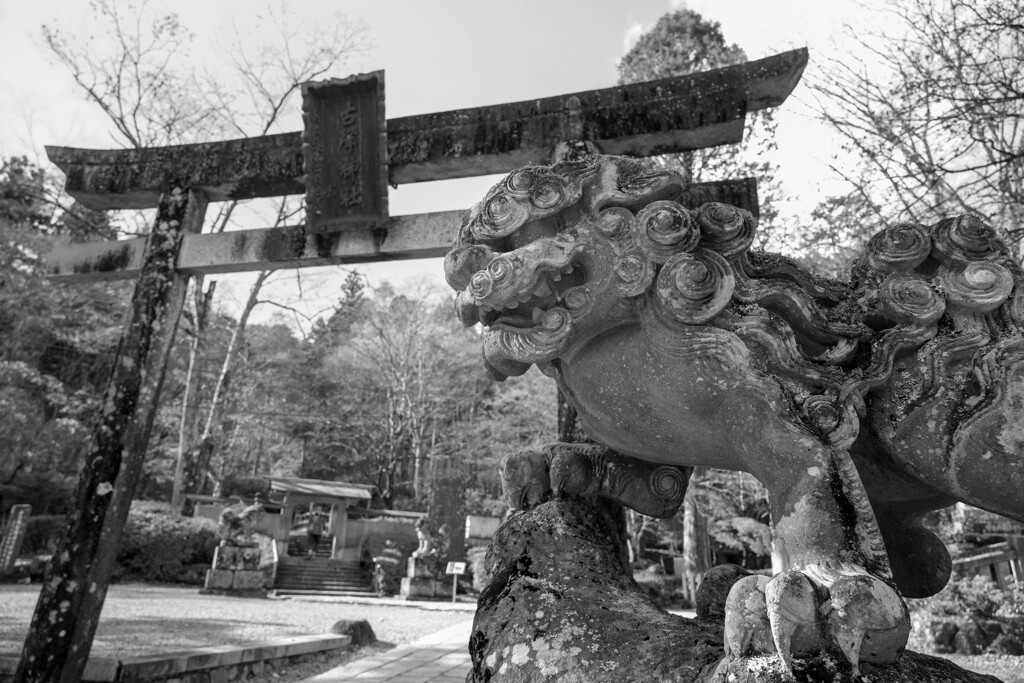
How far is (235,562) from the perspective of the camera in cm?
1611

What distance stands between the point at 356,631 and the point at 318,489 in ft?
42.6

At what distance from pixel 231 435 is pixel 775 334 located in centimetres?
2570

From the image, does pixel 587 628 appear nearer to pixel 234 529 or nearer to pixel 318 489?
pixel 234 529

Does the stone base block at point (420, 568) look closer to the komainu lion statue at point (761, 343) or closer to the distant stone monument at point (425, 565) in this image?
the distant stone monument at point (425, 565)

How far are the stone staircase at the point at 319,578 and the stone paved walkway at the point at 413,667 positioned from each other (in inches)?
411

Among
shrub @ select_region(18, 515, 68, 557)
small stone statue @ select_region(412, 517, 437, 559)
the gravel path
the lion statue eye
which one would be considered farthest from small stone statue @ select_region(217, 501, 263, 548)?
the lion statue eye

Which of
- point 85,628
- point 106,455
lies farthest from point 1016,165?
point 85,628

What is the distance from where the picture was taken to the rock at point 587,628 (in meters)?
1.26

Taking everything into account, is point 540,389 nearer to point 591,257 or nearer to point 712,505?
point 712,505

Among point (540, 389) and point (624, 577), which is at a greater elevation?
point (540, 389)

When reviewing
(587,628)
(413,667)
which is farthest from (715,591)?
(413,667)

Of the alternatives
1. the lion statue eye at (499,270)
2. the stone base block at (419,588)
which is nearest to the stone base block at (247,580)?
the stone base block at (419,588)

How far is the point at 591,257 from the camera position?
1636 mm

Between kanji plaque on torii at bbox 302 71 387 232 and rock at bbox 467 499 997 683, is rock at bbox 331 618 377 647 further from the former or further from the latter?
rock at bbox 467 499 997 683
